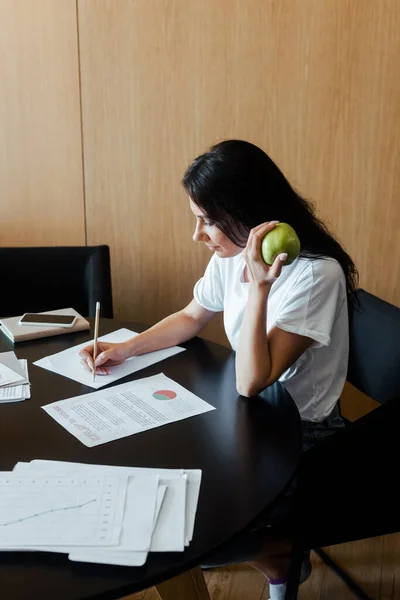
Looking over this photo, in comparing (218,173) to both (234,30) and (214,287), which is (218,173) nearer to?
(214,287)

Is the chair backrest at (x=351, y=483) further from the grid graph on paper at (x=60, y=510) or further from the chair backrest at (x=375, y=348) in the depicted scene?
the grid graph on paper at (x=60, y=510)

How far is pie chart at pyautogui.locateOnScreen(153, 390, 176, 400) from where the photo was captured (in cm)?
136

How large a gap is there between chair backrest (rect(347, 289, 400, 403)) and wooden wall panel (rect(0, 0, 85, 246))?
4.28 feet

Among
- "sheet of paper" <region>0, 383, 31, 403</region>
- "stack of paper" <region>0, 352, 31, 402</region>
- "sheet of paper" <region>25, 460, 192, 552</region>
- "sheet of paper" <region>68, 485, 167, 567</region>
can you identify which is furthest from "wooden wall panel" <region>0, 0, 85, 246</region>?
"sheet of paper" <region>68, 485, 167, 567</region>

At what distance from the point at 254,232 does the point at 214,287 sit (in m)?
0.43

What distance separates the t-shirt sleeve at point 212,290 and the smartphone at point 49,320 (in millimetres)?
369

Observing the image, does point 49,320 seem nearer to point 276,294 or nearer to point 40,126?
point 276,294

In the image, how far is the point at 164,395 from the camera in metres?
1.37

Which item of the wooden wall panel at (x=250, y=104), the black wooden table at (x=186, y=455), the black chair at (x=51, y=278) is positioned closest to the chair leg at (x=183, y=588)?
the black wooden table at (x=186, y=455)

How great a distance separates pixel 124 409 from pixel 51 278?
1.11 metres

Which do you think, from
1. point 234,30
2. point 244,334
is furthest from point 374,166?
point 244,334

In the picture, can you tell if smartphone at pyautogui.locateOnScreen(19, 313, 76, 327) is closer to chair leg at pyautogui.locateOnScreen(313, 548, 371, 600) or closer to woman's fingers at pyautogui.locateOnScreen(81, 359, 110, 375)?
woman's fingers at pyautogui.locateOnScreen(81, 359, 110, 375)

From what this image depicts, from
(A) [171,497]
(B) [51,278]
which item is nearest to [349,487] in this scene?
(A) [171,497]

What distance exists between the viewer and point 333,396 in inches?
59.2
